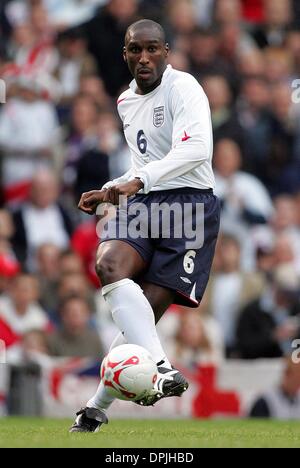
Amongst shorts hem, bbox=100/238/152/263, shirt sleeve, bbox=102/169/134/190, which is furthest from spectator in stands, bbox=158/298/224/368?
shorts hem, bbox=100/238/152/263

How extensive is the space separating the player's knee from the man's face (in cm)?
120

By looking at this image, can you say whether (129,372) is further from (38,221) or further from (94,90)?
(94,90)

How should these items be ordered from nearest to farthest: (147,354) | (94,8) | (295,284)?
1. (147,354)
2. (295,284)
3. (94,8)

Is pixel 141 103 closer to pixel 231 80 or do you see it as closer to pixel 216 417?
pixel 216 417

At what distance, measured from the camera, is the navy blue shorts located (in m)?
7.98

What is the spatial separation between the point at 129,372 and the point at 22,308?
6.33 m

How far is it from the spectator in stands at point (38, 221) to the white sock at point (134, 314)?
6.85 m

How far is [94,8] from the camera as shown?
1736 cm

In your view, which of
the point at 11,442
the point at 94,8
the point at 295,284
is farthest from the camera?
the point at 94,8

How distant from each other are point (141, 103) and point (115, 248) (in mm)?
1055
